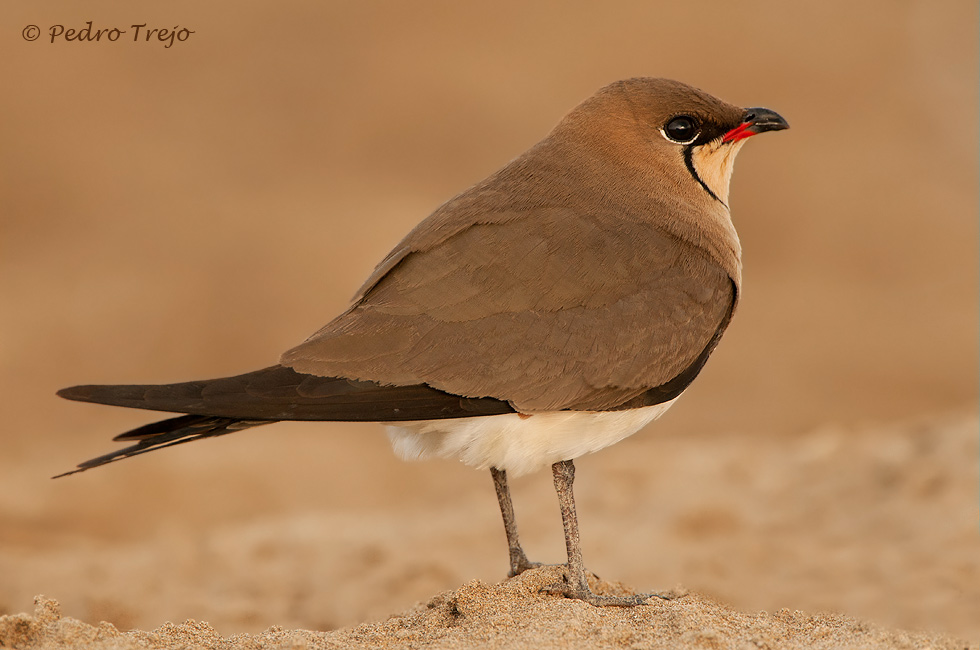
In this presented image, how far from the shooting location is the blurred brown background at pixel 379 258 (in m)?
7.43

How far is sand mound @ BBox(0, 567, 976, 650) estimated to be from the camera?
14.0 feet

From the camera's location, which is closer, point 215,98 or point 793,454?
point 793,454

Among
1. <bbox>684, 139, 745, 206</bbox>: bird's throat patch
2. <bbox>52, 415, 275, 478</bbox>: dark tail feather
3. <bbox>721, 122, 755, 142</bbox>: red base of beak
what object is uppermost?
<bbox>721, 122, 755, 142</bbox>: red base of beak

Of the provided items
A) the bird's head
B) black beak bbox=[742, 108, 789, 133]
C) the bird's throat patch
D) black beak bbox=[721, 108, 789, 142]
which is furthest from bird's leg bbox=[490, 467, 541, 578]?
black beak bbox=[742, 108, 789, 133]

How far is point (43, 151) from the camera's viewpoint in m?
15.1

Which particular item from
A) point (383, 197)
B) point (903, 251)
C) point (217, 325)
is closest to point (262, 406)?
point (217, 325)

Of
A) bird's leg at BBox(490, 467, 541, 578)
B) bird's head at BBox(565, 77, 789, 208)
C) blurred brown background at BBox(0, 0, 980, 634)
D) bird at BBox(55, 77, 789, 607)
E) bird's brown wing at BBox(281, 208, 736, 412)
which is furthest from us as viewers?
blurred brown background at BBox(0, 0, 980, 634)

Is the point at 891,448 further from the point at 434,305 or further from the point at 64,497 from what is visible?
the point at 64,497

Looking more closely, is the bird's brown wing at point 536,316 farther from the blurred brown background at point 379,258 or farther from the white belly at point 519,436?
the blurred brown background at point 379,258

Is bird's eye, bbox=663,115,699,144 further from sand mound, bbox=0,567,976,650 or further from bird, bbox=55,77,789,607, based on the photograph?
sand mound, bbox=0,567,976,650

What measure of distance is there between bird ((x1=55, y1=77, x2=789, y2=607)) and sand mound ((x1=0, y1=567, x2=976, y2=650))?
36 centimetres

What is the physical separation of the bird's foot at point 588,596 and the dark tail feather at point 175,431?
163cm

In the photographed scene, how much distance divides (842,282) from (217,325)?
8417 mm
